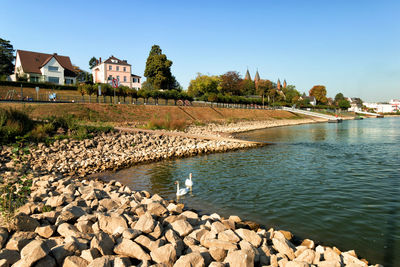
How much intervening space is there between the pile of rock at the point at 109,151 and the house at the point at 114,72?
48627 millimetres

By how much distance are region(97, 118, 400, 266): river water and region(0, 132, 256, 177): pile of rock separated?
113 cm

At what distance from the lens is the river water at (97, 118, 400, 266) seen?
6258 mm

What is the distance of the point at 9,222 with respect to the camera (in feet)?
15.0

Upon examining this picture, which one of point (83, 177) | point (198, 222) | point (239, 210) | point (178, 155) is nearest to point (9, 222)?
point (198, 222)

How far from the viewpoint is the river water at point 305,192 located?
6.26 metres

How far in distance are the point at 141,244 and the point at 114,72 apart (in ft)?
216

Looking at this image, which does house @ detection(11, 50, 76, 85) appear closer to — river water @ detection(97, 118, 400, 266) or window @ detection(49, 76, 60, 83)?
window @ detection(49, 76, 60, 83)

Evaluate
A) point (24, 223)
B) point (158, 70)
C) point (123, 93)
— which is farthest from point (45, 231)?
point (158, 70)

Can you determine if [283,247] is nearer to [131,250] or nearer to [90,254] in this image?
[131,250]

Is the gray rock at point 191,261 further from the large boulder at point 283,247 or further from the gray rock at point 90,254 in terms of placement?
the large boulder at point 283,247

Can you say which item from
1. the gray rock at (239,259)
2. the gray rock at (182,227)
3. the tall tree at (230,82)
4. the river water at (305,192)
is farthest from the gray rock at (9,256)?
the tall tree at (230,82)

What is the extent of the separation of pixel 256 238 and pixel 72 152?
1234 centimetres

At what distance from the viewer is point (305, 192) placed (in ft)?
30.6

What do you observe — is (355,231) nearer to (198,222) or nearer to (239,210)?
(239,210)
